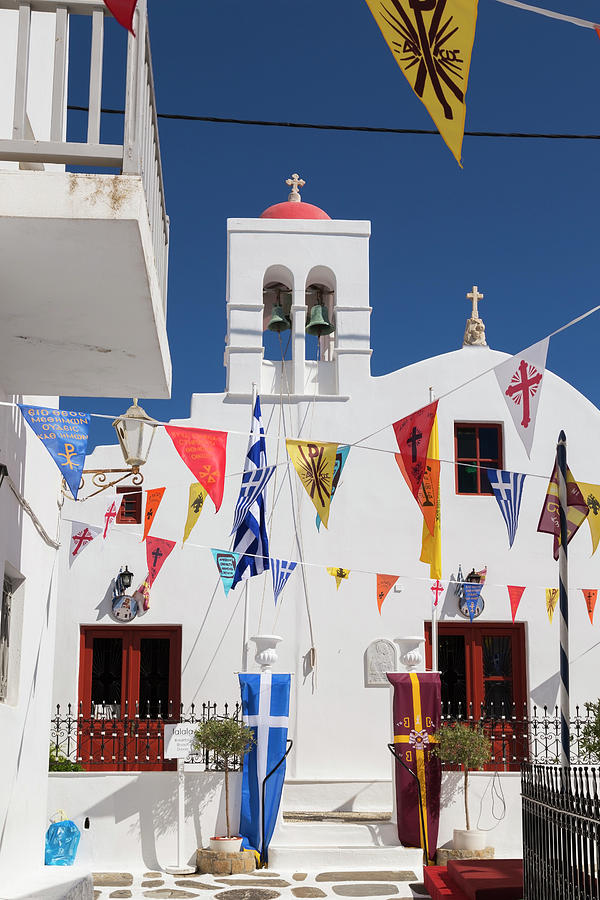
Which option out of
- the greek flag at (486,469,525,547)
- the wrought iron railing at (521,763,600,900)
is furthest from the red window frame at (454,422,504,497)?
the wrought iron railing at (521,763,600,900)

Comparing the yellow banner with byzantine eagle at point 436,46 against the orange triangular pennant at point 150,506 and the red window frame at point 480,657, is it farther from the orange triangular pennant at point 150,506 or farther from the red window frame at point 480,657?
the red window frame at point 480,657

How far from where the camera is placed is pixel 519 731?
538 inches

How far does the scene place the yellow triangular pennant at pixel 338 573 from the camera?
14016mm

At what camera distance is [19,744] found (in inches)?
261

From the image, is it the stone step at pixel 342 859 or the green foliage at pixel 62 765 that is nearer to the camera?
the stone step at pixel 342 859

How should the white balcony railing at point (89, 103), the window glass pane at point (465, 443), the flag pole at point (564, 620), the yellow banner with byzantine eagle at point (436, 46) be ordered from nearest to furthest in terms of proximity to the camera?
the white balcony railing at point (89, 103) < the yellow banner with byzantine eagle at point (436, 46) < the flag pole at point (564, 620) < the window glass pane at point (465, 443)

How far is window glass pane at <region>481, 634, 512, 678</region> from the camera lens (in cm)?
1467

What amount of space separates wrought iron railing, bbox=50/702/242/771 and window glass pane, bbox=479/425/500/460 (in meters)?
5.23

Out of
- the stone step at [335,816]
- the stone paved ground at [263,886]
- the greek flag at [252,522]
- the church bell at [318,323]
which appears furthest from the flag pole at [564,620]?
the church bell at [318,323]

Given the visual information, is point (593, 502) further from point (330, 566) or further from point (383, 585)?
point (330, 566)

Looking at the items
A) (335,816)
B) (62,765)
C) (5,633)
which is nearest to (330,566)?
(335,816)

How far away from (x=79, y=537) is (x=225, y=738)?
152 inches

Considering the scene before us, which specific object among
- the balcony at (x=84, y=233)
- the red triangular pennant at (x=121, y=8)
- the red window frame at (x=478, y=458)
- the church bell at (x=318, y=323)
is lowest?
the balcony at (x=84, y=233)

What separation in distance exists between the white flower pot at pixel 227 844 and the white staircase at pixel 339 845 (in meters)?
0.41
